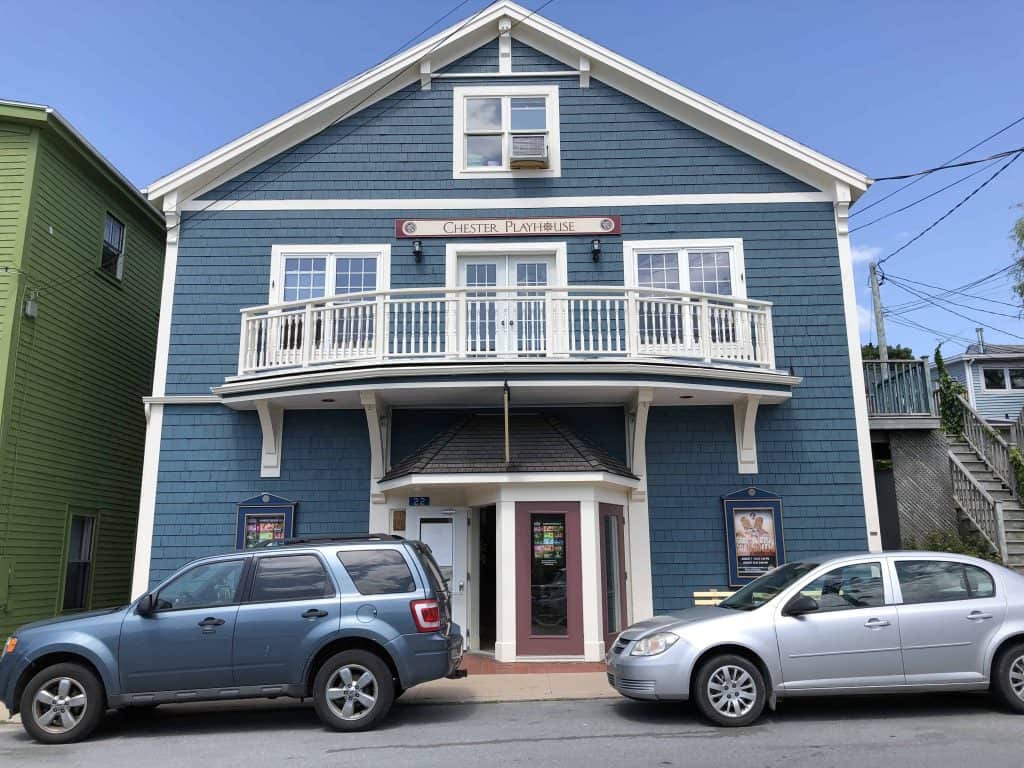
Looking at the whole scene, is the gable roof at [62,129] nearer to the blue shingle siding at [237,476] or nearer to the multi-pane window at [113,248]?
the multi-pane window at [113,248]

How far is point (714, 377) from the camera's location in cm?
1215

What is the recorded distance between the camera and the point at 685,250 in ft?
45.1

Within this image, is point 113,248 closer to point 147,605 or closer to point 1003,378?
point 147,605

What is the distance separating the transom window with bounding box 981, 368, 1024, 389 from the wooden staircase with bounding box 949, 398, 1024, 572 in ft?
63.1

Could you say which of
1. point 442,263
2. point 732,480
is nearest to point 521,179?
point 442,263

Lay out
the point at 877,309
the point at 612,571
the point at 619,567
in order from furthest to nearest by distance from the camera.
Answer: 1. the point at 877,309
2. the point at 619,567
3. the point at 612,571

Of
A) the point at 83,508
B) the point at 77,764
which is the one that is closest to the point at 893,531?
the point at 77,764

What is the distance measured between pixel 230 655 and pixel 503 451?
526 centimetres

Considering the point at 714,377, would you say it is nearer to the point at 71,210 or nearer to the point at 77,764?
the point at 77,764

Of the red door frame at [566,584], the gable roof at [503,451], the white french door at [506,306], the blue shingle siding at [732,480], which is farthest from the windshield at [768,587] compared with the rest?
the white french door at [506,306]

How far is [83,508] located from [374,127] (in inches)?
333

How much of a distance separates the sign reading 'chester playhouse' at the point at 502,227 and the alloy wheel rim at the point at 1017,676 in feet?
27.8

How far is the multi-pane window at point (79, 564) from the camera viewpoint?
14180 mm

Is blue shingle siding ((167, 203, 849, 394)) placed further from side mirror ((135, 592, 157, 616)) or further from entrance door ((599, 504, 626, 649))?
side mirror ((135, 592, 157, 616))
